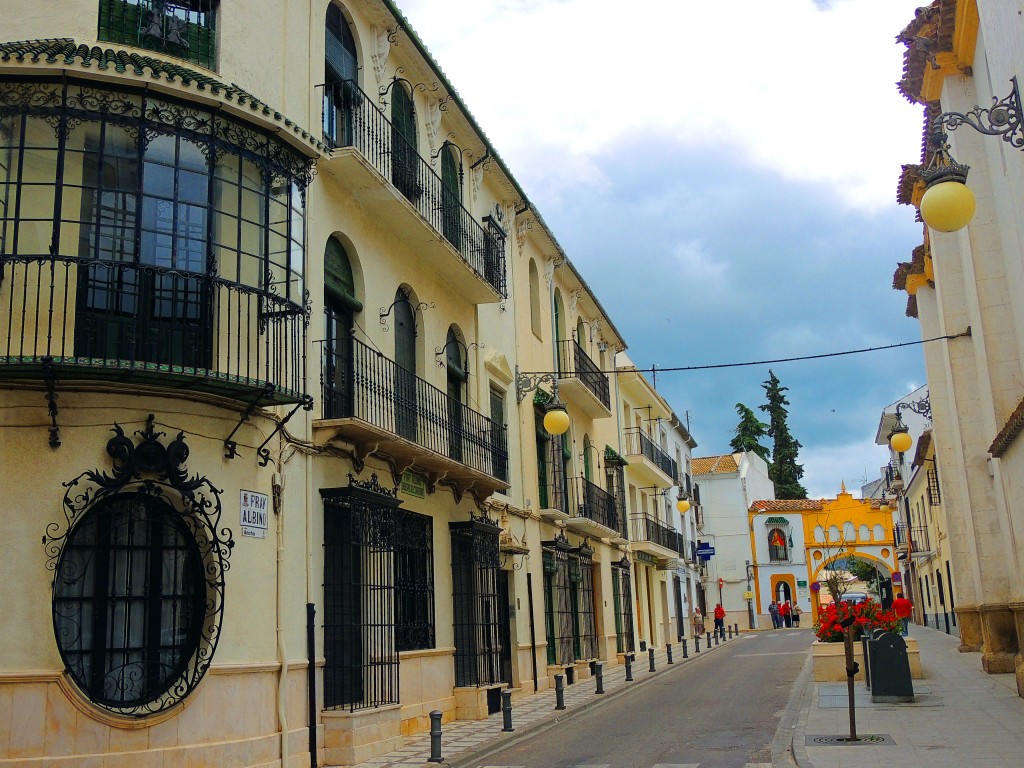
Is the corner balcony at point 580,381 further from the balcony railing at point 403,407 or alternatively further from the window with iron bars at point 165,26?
the window with iron bars at point 165,26

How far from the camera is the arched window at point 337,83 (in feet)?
45.7

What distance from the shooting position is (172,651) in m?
10.1

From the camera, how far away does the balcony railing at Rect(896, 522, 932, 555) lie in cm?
4488

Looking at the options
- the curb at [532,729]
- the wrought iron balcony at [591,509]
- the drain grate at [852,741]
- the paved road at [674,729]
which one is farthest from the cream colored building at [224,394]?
the wrought iron balcony at [591,509]

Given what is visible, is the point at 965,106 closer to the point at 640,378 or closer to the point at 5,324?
the point at 5,324

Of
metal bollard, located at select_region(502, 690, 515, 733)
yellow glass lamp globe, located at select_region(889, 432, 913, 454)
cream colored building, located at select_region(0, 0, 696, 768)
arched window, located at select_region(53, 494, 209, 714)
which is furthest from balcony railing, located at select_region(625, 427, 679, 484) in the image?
arched window, located at select_region(53, 494, 209, 714)

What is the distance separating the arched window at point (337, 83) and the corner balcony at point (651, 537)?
2227cm

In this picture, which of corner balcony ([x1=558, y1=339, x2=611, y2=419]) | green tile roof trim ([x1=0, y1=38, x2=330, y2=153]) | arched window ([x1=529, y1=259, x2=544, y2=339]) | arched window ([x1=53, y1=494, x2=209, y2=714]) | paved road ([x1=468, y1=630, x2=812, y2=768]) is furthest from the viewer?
corner balcony ([x1=558, y1=339, x2=611, y2=419])

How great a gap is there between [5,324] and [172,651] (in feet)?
12.0

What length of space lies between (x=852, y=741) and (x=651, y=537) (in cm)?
2384

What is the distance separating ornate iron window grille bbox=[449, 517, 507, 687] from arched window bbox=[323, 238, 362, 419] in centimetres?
447

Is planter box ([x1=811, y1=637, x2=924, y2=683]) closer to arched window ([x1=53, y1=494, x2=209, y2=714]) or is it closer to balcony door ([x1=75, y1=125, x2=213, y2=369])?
arched window ([x1=53, y1=494, x2=209, y2=714])

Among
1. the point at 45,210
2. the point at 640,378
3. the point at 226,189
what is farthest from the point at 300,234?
the point at 640,378

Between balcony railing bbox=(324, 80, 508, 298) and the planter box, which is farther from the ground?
balcony railing bbox=(324, 80, 508, 298)
